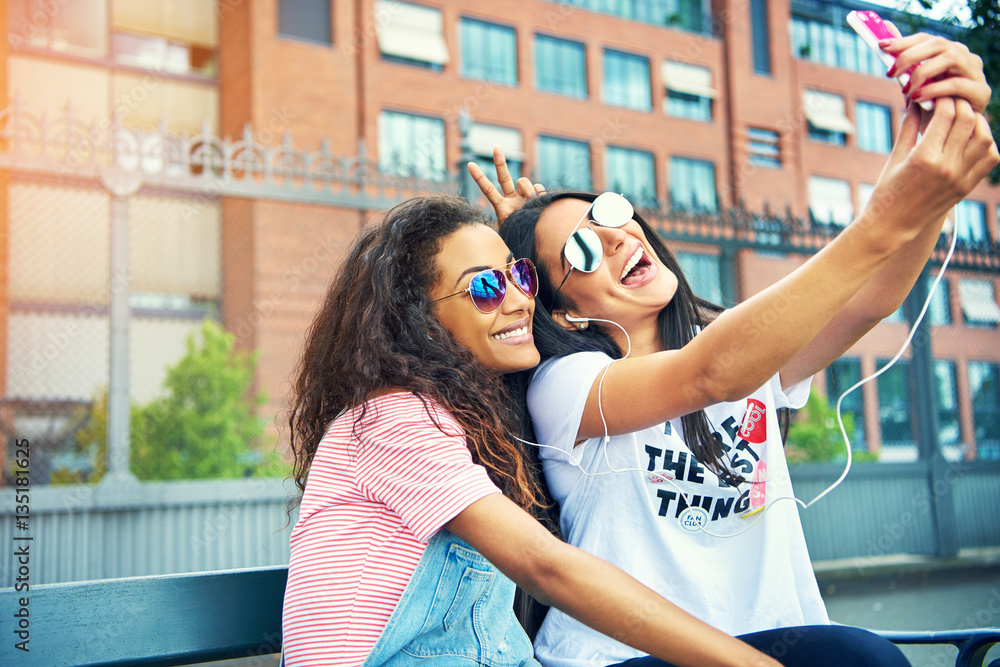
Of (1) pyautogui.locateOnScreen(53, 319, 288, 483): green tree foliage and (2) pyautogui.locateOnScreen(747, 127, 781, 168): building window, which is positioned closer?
(1) pyautogui.locateOnScreen(53, 319, 288, 483): green tree foliage

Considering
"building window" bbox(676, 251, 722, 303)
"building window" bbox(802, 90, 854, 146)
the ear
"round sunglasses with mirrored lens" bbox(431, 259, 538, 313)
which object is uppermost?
"building window" bbox(802, 90, 854, 146)

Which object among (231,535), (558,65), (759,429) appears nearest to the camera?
(759,429)

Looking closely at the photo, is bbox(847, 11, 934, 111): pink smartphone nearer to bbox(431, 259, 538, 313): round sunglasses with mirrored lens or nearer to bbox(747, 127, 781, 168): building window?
bbox(431, 259, 538, 313): round sunglasses with mirrored lens

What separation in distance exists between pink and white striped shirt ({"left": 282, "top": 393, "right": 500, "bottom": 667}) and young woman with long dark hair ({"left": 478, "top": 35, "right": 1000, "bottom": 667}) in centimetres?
33

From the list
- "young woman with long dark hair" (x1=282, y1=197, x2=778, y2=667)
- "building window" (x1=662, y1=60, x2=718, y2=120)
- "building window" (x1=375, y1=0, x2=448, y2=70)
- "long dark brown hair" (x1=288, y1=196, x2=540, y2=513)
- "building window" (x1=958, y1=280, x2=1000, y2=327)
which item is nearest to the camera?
"young woman with long dark hair" (x1=282, y1=197, x2=778, y2=667)

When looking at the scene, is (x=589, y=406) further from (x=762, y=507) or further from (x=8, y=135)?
(x=8, y=135)

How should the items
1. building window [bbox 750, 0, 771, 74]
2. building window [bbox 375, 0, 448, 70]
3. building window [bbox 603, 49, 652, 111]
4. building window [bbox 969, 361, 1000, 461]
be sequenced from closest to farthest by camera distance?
building window [bbox 969, 361, 1000, 461]
building window [bbox 375, 0, 448, 70]
building window [bbox 603, 49, 652, 111]
building window [bbox 750, 0, 771, 74]

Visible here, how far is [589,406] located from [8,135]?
4.65m

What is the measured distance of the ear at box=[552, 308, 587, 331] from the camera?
188cm

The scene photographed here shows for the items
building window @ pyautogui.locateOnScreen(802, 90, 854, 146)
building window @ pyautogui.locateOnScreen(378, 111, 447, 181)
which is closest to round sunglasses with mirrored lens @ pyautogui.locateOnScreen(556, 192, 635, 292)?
building window @ pyautogui.locateOnScreen(378, 111, 447, 181)

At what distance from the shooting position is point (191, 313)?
1477cm

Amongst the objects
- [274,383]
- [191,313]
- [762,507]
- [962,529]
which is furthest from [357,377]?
[191,313]

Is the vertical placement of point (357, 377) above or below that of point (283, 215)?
below

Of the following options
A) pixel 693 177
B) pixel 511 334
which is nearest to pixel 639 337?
pixel 511 334
